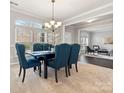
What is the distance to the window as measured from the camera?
5.12 metres

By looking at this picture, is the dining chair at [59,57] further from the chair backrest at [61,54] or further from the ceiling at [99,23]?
the ceiling at [99,23]

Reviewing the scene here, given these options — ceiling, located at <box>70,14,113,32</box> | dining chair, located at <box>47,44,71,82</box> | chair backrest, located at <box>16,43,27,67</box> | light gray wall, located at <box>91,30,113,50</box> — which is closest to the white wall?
chair backrest, located at <box>16,43,27,67</box>

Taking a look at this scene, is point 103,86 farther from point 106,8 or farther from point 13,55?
point 13,55

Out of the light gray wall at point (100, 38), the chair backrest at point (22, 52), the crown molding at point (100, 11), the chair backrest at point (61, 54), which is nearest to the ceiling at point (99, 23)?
the crown molding at point (100, 11)

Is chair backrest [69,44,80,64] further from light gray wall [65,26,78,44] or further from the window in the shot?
light gray wall [65,26,78,44]

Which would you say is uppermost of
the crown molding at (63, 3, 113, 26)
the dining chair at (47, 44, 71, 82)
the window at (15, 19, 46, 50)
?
the crown molding at (63, 3, 113, 26)

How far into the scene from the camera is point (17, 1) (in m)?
3.95

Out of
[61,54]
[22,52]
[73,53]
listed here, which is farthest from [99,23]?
[22,52]

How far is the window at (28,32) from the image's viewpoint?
201 inches

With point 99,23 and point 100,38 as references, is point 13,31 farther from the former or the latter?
point 100,38

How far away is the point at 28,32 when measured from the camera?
5.51 metres
